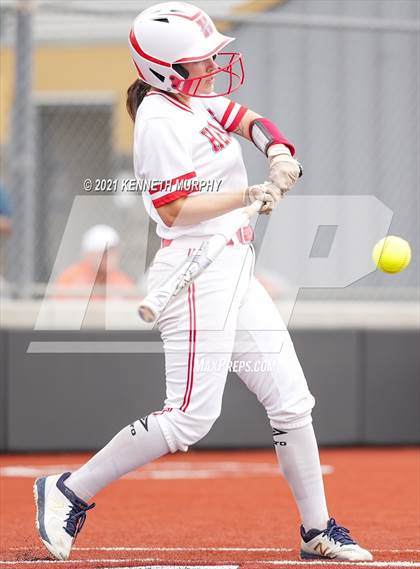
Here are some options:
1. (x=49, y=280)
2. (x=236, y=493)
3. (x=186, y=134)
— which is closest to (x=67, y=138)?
(x=49, y=280)

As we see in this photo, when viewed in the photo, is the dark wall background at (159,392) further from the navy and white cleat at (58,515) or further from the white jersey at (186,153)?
the white jersey at (186,153)

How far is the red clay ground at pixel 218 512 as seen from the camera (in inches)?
175

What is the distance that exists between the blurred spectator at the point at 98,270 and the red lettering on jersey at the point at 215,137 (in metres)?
4.15

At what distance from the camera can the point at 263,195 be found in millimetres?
4078

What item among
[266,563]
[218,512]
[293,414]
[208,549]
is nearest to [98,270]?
[218,512]

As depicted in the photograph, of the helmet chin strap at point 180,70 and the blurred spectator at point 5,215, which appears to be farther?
the blurred spectator at point 5,215

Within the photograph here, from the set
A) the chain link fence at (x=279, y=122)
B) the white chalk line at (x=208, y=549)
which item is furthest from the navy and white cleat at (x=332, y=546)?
the chain link fence at (x=279, y=122)

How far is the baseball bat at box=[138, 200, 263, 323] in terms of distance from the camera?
389cm

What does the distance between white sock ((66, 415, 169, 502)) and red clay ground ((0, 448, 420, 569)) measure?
0.26m

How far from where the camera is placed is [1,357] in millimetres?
8297

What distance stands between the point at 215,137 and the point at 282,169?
0.29m

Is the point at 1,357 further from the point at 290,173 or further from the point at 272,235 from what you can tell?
the point at 290,173

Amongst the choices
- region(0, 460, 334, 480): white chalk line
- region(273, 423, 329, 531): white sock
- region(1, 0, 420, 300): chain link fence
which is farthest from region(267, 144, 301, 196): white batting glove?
region(1, 0, 420, 300): chain link fence

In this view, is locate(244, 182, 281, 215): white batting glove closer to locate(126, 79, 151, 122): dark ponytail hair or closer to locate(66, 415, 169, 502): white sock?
locate(126, 79, 151, 122): dark ponytail hair
